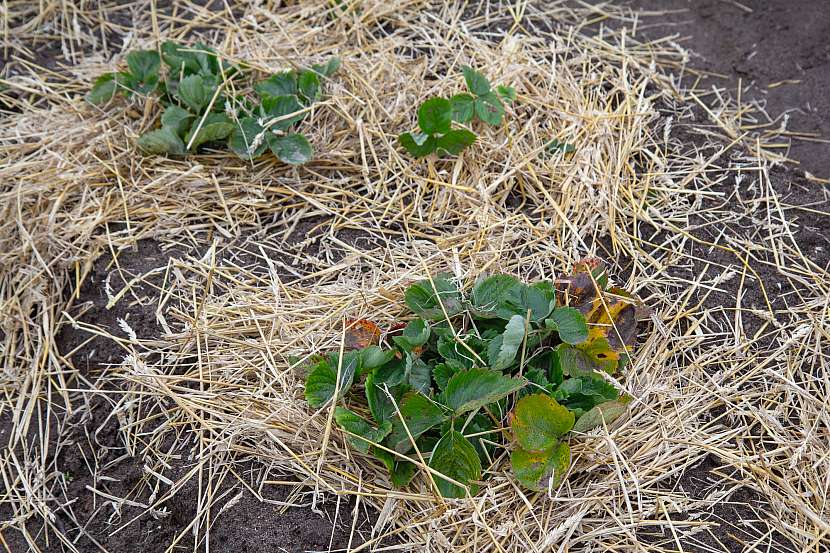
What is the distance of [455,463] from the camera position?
139cm

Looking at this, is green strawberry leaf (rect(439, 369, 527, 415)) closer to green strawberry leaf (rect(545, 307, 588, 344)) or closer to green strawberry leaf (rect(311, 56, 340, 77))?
green strawberry leaf (rect(545, 307, 588, 344))

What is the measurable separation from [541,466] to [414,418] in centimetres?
26

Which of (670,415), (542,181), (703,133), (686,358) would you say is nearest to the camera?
(670,415)

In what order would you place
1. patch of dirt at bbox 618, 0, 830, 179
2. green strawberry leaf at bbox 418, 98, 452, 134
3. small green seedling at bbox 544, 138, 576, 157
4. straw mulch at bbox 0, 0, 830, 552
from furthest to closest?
patch of dirt at bbox 618, 0, 830, 179 → small green seedling at bbox 544, 138, 576, 157 → green strawberry leaf at bbox 418, 98, 452, 134 → straw mulch at bbox 0, 0, 830, 552

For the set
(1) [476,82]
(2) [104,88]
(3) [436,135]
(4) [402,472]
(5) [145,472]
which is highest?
(1) [476,82]

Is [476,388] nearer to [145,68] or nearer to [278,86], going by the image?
[278,86]

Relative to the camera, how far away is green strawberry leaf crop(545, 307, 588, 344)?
1471 millimetres

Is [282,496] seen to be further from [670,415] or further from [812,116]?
[812,116]

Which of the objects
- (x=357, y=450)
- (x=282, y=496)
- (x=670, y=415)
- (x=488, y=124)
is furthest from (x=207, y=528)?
(x=488, y=124)

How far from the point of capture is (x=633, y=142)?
209 centimetres

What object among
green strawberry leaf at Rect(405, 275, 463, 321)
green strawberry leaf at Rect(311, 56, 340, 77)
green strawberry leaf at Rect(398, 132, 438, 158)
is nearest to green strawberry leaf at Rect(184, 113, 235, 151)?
green strawberry leaf at Rect(311, 56, 340, 77)

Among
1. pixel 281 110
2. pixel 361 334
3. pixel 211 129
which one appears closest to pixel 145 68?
pixel 211 129

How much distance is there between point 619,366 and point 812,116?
1.20 meters

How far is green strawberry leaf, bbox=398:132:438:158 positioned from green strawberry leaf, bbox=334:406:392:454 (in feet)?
2.77
